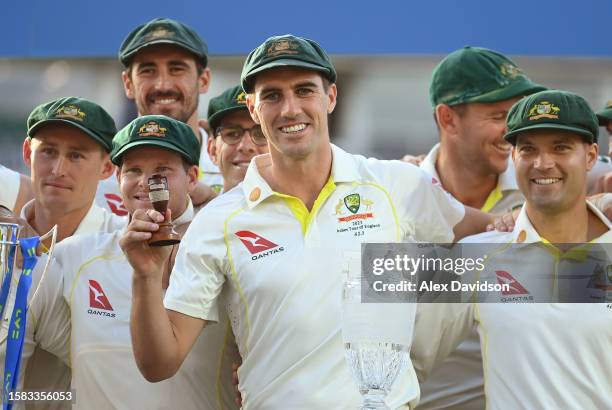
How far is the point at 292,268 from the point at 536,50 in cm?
265

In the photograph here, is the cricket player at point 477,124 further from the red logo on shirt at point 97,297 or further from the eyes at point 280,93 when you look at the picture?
the red logo on shirt at point 97,297

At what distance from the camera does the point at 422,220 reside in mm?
3447

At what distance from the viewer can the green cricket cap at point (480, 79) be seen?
4223 mm

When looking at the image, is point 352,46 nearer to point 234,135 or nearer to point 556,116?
point 234,135

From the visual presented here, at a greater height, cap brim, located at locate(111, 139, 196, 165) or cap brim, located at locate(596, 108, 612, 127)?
cap brim, located at locate(596, 108, 612, 127)

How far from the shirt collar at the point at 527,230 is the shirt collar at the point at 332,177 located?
55 cm

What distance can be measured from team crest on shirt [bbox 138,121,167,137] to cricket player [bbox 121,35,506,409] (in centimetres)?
36

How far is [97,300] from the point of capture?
3.60m

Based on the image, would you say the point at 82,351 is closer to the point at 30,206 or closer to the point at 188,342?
the point at 188,342

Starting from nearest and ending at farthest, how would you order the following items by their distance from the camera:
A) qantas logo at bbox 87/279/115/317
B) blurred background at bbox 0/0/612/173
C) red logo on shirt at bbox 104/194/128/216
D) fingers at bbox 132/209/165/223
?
1. fingers at bbox 132/209/165/223
2. qantas logo at bbox 87/279/115/317
3. red logo on shirt at bbox 104/194/128/216
4. blurred background at bbox 0/0/612/173

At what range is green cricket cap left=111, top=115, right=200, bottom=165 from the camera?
11.8 ft

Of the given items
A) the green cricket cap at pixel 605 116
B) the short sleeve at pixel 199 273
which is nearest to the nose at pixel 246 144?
the short sleeve at pixel 199 273

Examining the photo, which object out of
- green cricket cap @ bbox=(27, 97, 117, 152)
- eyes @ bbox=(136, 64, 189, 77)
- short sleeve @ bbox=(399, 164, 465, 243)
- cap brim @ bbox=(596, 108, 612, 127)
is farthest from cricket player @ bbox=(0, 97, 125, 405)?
cap brim @ bbox=(596, 108, 612, 127)

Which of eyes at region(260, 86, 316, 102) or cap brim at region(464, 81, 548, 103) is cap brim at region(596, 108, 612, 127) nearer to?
cap brim at region(464, 81, 548, 103)
